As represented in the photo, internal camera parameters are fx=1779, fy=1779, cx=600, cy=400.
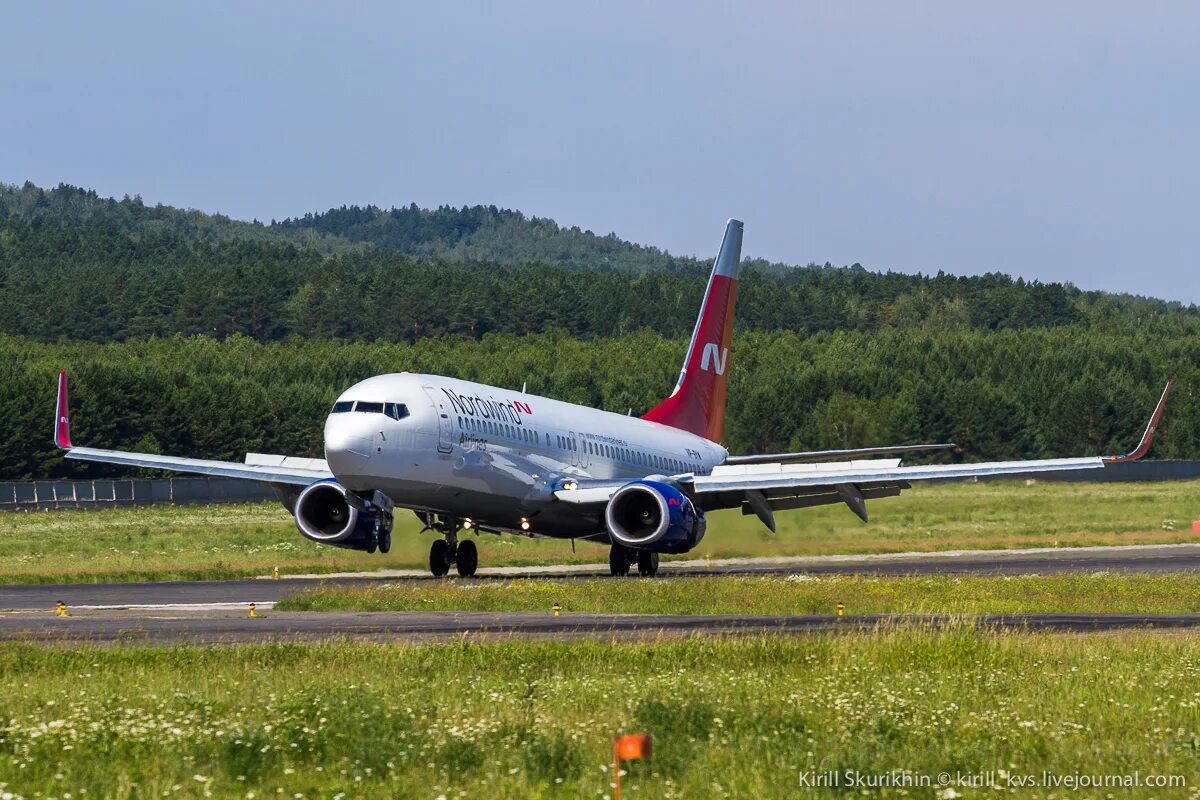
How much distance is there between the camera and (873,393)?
149 metres

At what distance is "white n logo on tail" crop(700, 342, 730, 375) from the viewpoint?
170 feet

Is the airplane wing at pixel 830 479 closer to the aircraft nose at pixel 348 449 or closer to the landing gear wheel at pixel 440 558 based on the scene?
the landing gear wheel at pixel 440 558

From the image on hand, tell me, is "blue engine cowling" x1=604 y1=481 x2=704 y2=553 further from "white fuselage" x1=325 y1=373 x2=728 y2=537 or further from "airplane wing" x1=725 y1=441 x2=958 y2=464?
"airplane wing" x1=725 y1=441 x2=958 y2=464

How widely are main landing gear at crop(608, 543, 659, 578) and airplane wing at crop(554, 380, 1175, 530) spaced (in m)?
1.51

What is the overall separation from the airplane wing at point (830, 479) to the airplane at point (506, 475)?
0.14ft

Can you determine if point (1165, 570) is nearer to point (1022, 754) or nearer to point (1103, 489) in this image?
point (1022, 754)

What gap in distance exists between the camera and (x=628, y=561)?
40.3 m

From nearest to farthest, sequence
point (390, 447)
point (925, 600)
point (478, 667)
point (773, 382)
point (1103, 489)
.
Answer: point (478, 667), point (925, 600), point (390, 447), point (1103, 489), point (773, 382)

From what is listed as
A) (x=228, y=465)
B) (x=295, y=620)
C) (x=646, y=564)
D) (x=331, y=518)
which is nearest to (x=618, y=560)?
(x=646, y=564)

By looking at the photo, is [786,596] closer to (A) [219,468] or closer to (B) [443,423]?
(B) [443,423]

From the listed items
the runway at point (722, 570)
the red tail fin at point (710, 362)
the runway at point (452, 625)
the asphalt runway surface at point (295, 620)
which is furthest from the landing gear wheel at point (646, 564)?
the runway at point (452, 625)

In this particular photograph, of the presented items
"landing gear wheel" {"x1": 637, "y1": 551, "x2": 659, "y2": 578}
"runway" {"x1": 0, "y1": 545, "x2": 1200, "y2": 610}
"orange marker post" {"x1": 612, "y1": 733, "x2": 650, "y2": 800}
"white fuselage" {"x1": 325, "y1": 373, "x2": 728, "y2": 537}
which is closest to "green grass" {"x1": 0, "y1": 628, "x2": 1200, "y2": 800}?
"orange marker post" {"x1": 612, "y1": 733, "x2": 650, "y2": 800}

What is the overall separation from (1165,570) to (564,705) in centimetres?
2827

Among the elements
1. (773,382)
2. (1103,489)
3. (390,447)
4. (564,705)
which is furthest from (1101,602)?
(773,382)
